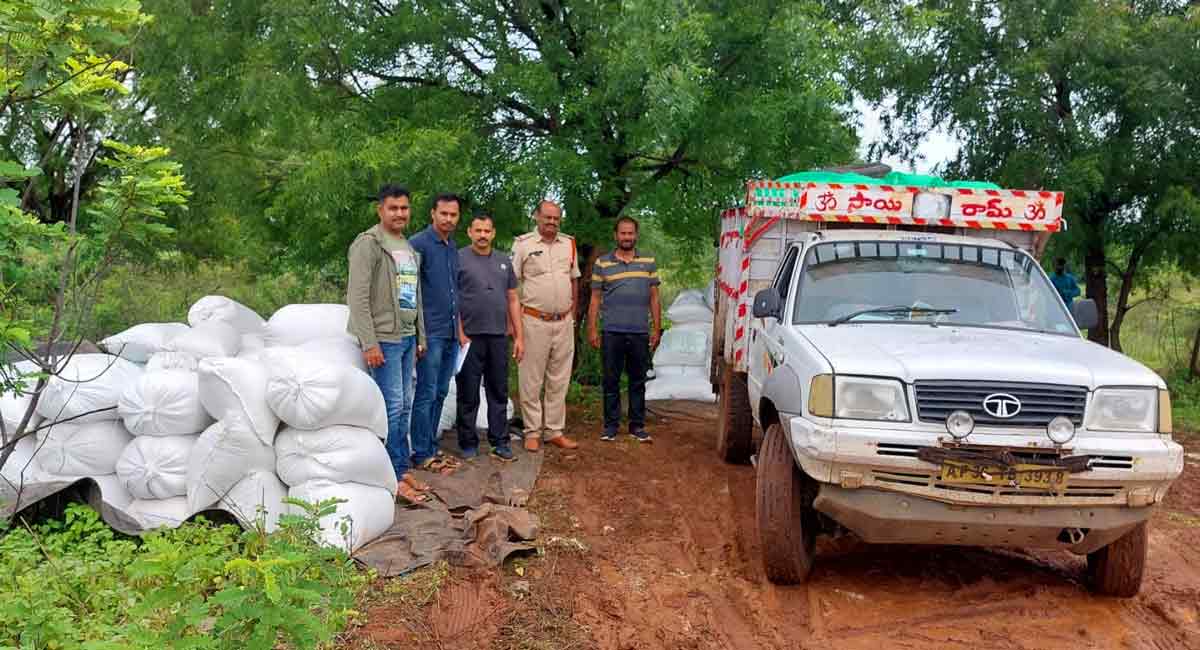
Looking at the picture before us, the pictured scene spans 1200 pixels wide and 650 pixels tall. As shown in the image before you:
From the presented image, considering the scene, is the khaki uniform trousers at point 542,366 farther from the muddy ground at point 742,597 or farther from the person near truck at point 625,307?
the muddy ground at point 742,597

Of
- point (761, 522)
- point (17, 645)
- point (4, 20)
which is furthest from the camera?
point (761, 522)

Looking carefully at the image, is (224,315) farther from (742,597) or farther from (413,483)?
(742,597)

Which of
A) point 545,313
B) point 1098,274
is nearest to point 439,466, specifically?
point 545,313

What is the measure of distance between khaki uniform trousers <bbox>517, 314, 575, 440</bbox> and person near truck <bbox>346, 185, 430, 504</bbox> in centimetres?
156

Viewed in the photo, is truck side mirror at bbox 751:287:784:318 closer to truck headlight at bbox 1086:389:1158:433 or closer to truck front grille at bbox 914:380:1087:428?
truck front grille at bbox 914:380:1087:428

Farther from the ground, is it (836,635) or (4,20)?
(4,20)

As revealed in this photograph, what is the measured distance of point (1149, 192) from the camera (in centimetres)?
1170

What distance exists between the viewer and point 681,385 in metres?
10.5

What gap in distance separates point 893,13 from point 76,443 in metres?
7.67

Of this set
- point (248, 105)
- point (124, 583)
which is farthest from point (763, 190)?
point (124, 583)

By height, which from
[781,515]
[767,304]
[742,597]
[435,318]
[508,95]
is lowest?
[742,597]

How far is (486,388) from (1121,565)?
15.0ft

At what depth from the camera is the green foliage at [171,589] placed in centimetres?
306

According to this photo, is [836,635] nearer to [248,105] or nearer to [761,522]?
[761,522]
